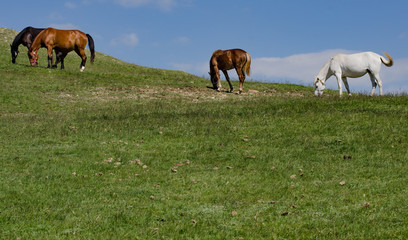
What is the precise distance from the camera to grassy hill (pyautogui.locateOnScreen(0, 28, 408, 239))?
8.52 m

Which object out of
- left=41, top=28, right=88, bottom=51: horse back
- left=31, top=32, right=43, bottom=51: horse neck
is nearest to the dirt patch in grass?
left=41, top=28, right=88, bottom=51: horse back

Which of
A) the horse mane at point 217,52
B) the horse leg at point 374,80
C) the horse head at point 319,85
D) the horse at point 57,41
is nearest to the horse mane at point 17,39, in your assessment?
the horse at point 57,41

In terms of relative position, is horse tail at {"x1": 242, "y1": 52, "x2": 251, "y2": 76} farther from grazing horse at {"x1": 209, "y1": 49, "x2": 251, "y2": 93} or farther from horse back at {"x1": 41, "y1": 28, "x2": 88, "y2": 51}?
horse back at {"x1": 41, "y1": 28, "x2": 88, "y2": 51}

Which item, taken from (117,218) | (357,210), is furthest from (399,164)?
(117,218)

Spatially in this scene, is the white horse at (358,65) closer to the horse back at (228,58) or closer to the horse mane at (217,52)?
the horse back at (228,58)

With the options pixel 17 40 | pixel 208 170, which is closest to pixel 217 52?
pixel 17 40

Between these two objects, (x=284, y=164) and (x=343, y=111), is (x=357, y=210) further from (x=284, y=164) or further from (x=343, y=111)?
(x=343, y=111)

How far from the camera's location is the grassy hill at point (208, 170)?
852 centimetres

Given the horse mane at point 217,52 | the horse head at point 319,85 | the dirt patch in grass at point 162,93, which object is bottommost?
Answer: the dirt patch in grass at point 162,93

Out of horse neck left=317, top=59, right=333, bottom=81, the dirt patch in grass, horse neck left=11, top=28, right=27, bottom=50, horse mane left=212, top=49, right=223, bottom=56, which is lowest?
the dirt patch in grass

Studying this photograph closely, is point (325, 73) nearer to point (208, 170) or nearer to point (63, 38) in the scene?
point (208, 170)

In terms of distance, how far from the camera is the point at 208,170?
12.5m

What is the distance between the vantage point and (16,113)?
23.1 metres

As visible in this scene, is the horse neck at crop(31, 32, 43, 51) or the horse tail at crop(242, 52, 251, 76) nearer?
the horse tail at crop(242, 52, 251, 76)
